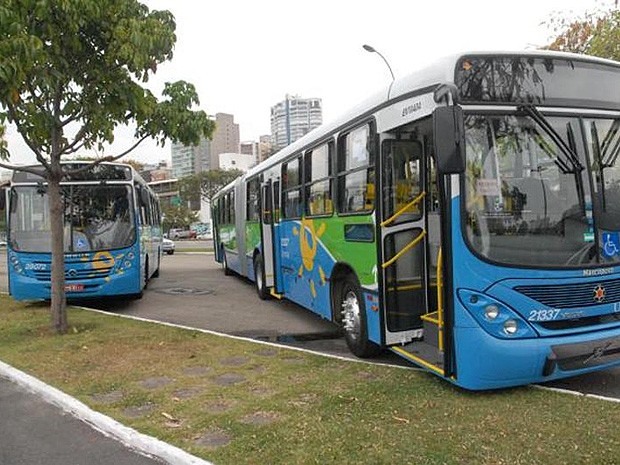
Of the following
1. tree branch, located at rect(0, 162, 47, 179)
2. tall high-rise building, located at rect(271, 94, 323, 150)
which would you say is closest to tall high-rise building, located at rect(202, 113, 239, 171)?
tall high-rise building, located at rect(271, 94, 323, 150)

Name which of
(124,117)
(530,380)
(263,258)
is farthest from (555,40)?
(530,380)

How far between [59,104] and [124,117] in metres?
0.97

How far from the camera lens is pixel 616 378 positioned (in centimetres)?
582

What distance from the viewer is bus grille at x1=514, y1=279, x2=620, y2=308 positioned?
16.1 feet

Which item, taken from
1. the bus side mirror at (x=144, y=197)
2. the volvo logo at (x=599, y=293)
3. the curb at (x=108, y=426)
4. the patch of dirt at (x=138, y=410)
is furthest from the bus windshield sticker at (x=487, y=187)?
the bus side mirror at (x=144, y=197)

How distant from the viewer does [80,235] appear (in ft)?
36.9

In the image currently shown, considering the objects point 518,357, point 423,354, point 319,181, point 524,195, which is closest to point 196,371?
point 423,354

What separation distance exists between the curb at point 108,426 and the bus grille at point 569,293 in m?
2.97

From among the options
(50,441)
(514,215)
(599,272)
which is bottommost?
(50,441)

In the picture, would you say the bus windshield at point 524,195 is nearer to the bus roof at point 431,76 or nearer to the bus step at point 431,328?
the bus roof at point 431,76

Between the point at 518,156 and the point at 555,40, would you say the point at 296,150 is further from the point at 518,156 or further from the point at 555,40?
the point at 555,40

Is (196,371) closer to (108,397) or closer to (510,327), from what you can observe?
(108,397)

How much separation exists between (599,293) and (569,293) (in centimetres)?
34

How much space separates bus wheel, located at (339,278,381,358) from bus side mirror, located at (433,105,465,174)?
7.90 ft
